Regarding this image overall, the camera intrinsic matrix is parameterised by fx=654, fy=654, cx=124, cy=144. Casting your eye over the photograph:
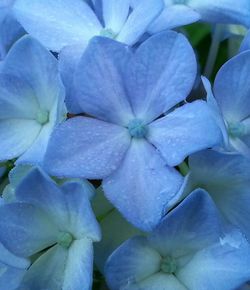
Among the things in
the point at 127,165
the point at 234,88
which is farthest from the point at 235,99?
the point at 127,165

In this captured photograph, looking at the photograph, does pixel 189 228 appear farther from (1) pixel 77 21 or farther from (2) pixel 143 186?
(1) pixel 77 21

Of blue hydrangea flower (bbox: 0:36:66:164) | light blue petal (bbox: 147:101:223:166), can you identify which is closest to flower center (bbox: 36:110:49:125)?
blue hydrangea flower (bbox: 0:36:66:164)

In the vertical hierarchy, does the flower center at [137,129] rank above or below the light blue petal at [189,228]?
above

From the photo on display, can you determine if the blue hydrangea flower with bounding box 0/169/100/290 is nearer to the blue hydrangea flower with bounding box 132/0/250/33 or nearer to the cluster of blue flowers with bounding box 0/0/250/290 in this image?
the cluster of blue flowers with bounding box 0/0/250/290

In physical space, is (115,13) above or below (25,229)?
above

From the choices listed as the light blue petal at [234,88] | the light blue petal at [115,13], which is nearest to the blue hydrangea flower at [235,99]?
the light blue petal at [234,88]

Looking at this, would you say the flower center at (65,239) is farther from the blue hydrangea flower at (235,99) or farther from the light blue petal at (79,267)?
the blue hydrangea flower at (235,99)
